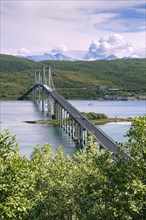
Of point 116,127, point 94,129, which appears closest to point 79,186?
point 94,129

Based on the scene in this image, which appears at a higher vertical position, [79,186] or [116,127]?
[79,186]

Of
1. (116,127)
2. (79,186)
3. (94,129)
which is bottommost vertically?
(116,127)

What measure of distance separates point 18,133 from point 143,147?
77.0m

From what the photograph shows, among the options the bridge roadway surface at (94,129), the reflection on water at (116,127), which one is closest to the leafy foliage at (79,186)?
the bridge roadway surface at (94,129)

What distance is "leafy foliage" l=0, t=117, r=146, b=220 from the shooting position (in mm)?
17984

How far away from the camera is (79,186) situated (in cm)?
2170

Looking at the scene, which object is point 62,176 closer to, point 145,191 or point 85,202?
point 85,202

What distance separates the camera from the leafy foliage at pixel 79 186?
17984 mm

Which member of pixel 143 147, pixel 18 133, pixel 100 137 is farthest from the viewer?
pixel 18 133

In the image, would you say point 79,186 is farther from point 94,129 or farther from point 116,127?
point 116,127

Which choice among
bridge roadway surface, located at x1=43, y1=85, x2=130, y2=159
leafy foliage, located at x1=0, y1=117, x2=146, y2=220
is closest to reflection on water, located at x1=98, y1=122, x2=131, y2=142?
bridge roadway surface, located at x1=43, y1=85, x2=130, y2=159

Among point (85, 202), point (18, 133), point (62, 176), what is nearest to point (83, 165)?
point (62, 176)

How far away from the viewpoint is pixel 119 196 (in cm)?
1908

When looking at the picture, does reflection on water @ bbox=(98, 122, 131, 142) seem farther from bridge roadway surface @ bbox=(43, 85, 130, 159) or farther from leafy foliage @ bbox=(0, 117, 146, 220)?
leafy foliage @ bbox=(0, 117, 146, 220)
